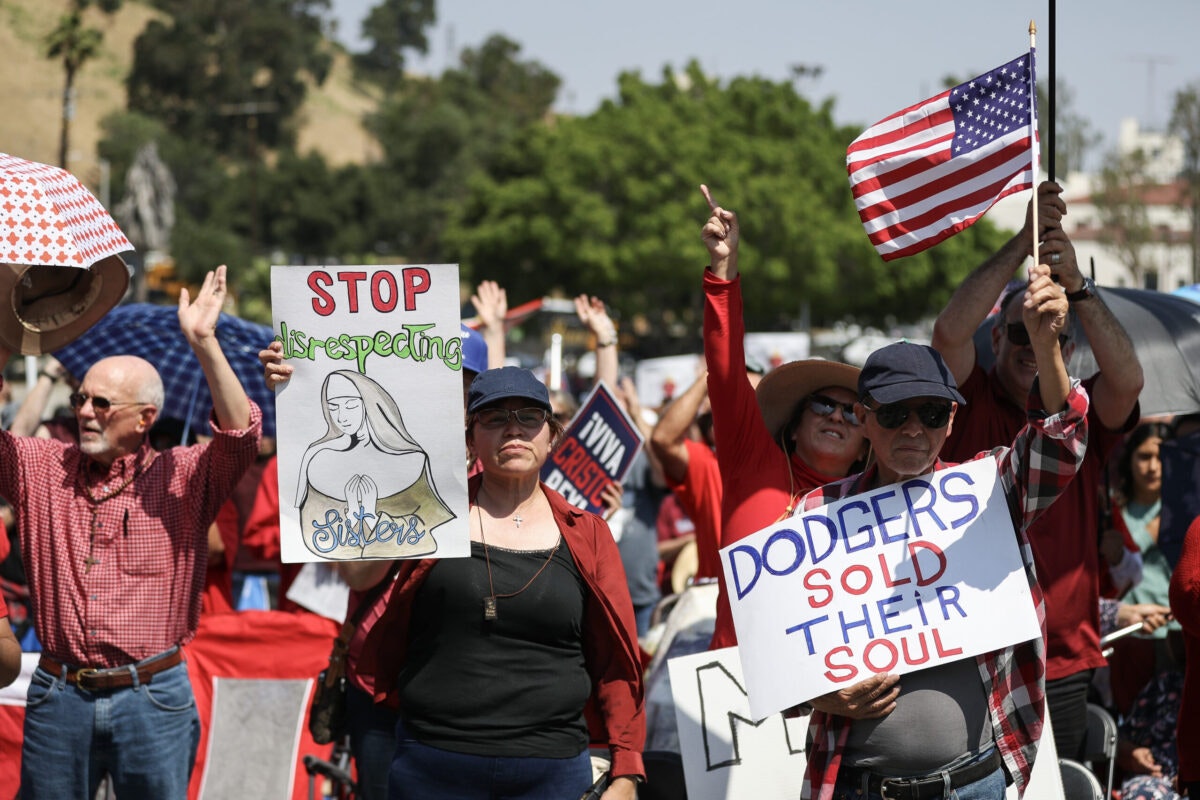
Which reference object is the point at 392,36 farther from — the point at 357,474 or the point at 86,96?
the point at 357,474

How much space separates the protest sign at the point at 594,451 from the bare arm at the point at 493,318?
1.53 ft

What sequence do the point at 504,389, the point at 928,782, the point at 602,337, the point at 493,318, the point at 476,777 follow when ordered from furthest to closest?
the point at 602,337 → the point at 493,318 → the point at 504,389 → the point at 476,777 → the point at 928,782

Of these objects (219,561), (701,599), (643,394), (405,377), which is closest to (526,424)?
(405,377)

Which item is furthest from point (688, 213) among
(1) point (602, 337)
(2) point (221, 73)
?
(2) point (221, 73)

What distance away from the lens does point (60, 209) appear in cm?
427

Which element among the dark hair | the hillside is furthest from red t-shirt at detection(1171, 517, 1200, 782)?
the hillside

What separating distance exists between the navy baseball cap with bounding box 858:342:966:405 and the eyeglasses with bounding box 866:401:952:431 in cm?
4

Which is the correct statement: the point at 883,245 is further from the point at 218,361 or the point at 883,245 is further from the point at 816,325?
the point at 816,325

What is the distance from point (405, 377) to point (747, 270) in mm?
43877

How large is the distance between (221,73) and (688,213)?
71164mm

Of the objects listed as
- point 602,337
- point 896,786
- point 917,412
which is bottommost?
point 896,786

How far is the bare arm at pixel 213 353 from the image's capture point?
4414 mm

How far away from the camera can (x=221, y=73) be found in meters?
109

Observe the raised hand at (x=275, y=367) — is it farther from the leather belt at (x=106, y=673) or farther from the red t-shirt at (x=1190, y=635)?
the red t-shirt at (x=1190, y=635)
